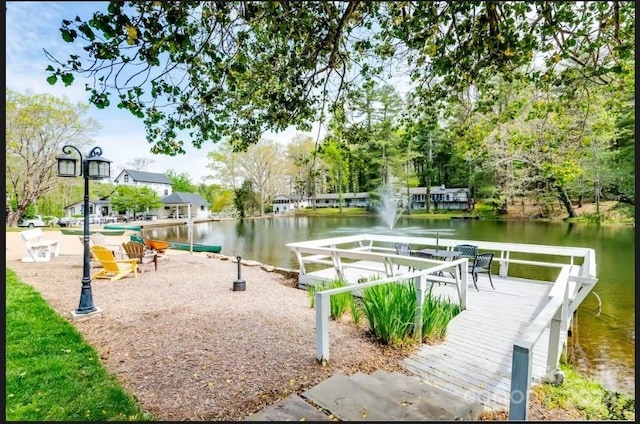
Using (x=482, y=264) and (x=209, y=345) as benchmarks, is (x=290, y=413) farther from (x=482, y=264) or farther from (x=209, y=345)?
(x=482, y=264)

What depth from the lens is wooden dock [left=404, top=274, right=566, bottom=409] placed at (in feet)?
10.4

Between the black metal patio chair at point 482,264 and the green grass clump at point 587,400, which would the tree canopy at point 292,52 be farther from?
the green grass clump at point 587,400

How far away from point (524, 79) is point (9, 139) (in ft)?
90.1

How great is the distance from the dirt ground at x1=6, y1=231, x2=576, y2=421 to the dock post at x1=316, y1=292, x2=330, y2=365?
0.10m

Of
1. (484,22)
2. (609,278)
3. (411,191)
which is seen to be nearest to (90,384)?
(484,22)

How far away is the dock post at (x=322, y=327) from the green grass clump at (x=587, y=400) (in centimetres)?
196

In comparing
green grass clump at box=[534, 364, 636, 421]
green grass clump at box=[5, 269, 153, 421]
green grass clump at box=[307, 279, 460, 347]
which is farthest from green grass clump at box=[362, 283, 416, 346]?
green grass clump at box=[5, 269, 153, 421]

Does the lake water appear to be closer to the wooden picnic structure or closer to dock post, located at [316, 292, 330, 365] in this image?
the wooden picnic structure

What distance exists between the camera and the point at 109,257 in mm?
7449

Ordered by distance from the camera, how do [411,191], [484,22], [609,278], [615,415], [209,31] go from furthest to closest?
1. [411,191]
2. [609,278]
3. [209,31]
4. [484,22]
5. [615,415]

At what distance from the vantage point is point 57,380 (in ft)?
9.79

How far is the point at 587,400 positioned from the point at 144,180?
4927 centimetres

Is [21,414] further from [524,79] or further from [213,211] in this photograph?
[213,211]

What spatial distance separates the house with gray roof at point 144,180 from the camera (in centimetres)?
4389
